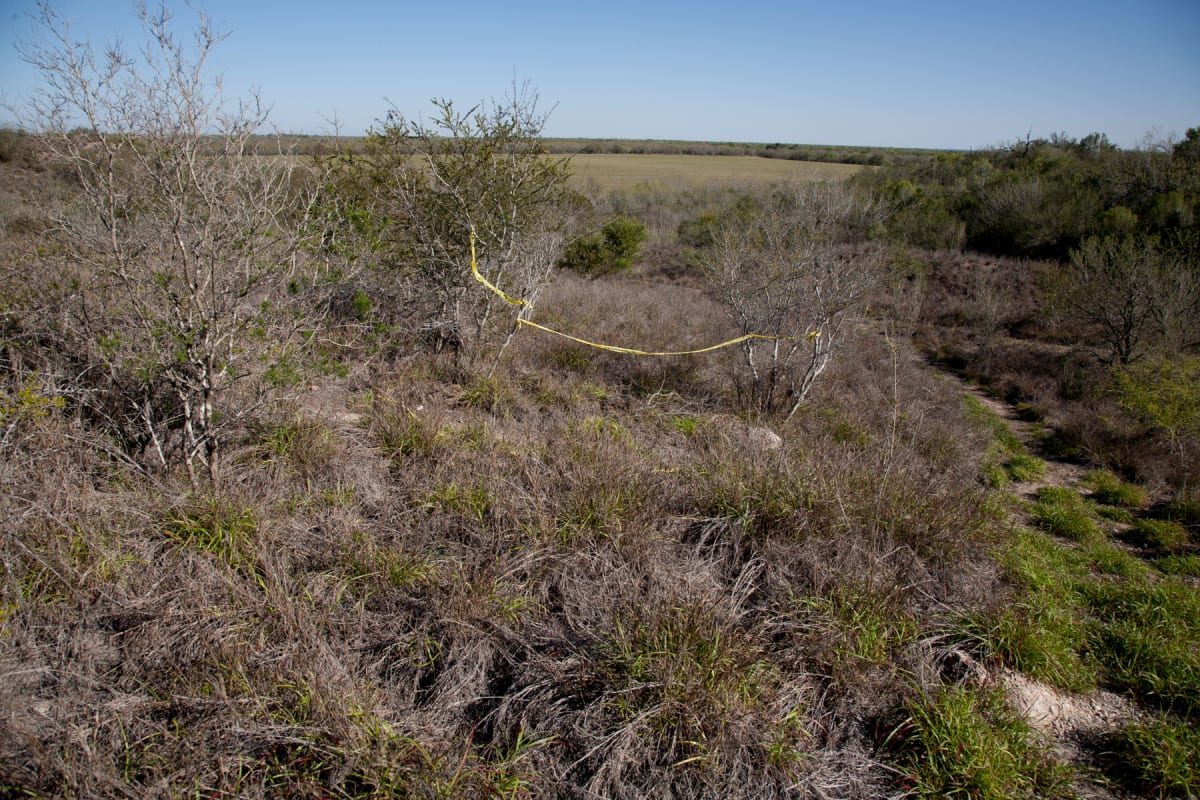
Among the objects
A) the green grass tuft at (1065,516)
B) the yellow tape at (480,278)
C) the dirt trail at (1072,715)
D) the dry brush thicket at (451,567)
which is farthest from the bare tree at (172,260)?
the green grass tuft at (1065,516)

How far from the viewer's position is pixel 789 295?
6.81 metres

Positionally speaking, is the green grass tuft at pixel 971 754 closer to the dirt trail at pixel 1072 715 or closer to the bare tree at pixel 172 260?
the dirt trail at pixel 1072 715

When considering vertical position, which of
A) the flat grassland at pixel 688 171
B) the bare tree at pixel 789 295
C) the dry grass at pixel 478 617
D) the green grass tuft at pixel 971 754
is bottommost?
the green grass tuft at pixel 971 754

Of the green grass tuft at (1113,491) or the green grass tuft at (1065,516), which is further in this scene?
the green grass tuft at (1113,491)

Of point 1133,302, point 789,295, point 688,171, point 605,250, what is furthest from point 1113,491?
point 688,171

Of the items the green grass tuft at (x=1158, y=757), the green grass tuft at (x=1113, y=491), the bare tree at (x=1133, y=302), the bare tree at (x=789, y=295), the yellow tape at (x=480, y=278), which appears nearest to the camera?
the green grass tuft at (x=1158, y=757)

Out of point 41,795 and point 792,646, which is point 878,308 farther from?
point 41,795

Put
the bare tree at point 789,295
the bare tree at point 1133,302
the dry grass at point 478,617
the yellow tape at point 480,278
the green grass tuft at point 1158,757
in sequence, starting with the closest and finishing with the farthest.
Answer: the dry grass at point 478,617 < the green grass tuft at point 1158,757 < the yellow tape at point 480,278 < the bare tree at point 789,295 < the bare tree at point 1133,302

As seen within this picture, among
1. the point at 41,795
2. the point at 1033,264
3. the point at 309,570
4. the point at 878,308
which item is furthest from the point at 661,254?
the point at 41,795

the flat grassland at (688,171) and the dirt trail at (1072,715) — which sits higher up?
the flat grassland at (688,171)

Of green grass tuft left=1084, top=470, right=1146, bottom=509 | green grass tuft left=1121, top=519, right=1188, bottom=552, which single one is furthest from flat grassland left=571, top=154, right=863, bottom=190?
green grass tuft left=1121, top=519, right=1188, bottom=552

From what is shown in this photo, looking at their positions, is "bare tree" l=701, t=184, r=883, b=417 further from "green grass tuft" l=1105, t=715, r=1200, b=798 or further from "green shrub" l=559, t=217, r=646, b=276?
"green shrub" l=559, t=217, r=646, b=276

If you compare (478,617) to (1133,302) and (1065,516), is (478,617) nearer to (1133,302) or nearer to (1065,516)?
(1065,516)

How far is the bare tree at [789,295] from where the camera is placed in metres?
6.58
